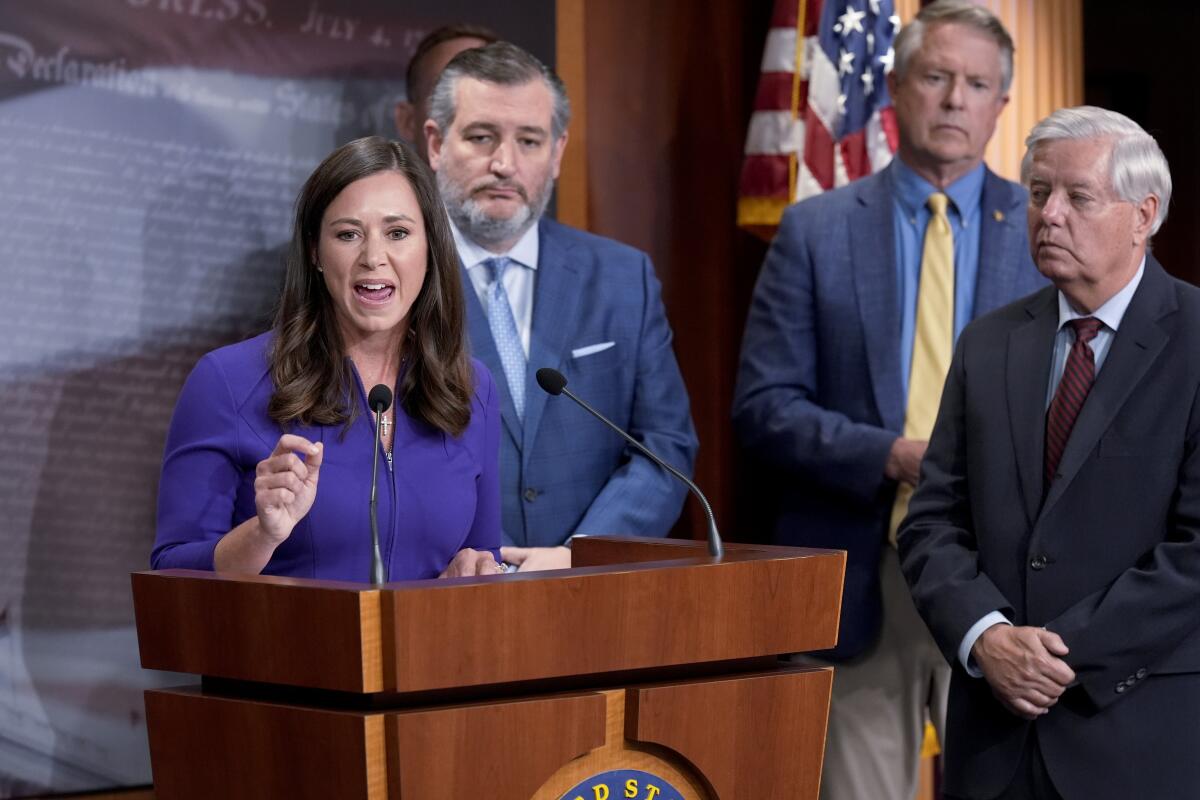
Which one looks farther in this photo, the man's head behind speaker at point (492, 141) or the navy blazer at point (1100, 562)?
the man's head behind speaker at point (492, 141)

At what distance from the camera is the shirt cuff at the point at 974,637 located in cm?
295

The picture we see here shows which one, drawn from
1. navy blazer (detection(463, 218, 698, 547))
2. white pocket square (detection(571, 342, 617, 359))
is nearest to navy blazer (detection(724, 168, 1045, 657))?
navy blazer (detection(463, 218, 698, 547))

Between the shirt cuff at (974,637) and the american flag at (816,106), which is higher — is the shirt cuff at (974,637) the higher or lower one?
the lower one

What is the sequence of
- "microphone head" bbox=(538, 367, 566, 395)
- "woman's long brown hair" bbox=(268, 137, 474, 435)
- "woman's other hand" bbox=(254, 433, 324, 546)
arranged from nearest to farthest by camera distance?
"woman's other hand" bbox=(254, 433, 324, 546) → "microphone head" bbox=(538, 367, 566, 395) → "woman's long brown hair" bbox=(268, 137, 474, 435)

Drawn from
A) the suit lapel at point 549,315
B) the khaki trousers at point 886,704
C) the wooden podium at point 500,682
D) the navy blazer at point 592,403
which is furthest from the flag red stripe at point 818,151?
the wooden podium at point 500,682

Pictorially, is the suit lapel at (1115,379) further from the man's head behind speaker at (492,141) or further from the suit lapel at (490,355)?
the man's head behind speaker at (492,141)

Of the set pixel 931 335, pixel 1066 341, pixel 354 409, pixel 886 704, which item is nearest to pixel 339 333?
pixel 354 409

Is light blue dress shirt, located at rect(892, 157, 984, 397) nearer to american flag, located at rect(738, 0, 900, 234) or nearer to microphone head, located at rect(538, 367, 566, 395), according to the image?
american flag, located at rect(738, 0, 900, 234)

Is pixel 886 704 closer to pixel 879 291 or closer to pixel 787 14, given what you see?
pixel 879 291

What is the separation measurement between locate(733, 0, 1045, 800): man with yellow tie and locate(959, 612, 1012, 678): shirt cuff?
29.9 inches

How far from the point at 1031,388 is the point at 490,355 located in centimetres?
114

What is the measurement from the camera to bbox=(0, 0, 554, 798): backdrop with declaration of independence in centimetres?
361

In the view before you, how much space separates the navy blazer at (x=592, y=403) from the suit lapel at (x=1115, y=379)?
0.92m

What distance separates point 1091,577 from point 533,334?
130 cm
